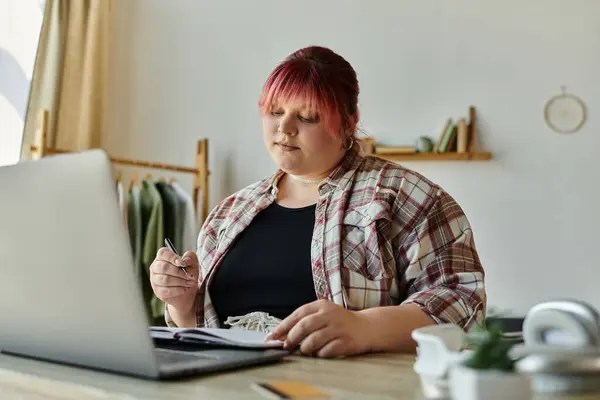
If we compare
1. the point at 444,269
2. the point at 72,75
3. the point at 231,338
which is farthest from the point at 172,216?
the point at 231,338

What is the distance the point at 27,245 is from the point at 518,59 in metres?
2.53

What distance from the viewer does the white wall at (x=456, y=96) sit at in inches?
111

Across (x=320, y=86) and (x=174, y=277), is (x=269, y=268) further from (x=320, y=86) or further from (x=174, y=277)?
(x=320, y=86)

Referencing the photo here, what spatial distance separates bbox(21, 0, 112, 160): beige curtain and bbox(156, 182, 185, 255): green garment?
60 centimetres

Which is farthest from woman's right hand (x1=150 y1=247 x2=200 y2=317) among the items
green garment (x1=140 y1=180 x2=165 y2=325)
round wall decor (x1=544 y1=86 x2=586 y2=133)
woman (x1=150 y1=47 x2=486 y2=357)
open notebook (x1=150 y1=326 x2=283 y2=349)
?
round wall decor (x1=544 y1=86 x2=586 y2=133)

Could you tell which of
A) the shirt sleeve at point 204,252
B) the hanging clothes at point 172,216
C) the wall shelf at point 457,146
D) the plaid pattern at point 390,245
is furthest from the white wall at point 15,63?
the plaid pattern at point 390,245

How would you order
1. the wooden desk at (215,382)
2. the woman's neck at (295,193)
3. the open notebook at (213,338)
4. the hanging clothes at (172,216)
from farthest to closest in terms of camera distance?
the hanging clothes at (172,216) → the woman's neck at (295,193) → the open notebook at (213,338) → the wooden desk at (215,382)

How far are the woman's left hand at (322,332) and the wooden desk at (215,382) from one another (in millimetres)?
52

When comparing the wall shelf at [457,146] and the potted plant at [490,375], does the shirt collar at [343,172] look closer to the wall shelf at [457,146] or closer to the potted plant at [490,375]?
the potted plant at [490,375]

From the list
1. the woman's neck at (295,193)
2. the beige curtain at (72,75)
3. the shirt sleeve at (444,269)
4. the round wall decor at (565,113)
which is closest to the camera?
the shirt sleeve at (444,269)

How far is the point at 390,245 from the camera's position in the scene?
1334mm

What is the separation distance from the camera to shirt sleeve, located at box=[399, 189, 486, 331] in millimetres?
1183

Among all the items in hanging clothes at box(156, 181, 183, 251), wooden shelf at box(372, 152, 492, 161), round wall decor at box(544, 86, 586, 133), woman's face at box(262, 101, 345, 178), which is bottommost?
hanging clothes at box(156, 181, 183, 251)

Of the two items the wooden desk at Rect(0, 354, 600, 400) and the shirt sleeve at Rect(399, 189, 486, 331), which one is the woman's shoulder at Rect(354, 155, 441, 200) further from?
the wooden desk at Rect(0, 354, 600, 400)
